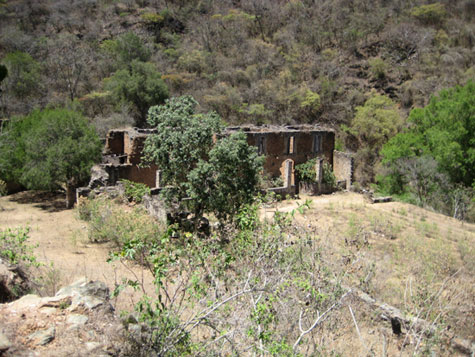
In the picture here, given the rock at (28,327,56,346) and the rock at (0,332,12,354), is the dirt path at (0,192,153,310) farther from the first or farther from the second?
the rock at (0,332,12,354)

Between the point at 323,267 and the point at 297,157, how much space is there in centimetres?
1692

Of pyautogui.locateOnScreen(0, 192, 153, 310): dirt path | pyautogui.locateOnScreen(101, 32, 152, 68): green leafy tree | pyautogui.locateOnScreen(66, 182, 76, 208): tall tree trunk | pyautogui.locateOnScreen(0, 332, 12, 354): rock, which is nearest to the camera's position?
pyautogui.locateOnScreen(0, 332, 12, 354): rock

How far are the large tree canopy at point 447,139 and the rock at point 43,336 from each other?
23567 millimetres

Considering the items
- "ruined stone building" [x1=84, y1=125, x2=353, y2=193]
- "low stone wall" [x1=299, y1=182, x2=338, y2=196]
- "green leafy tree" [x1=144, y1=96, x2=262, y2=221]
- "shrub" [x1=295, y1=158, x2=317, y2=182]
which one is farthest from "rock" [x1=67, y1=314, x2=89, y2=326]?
"shrub" [x1=295, y1=158, x2=317, y2=182]

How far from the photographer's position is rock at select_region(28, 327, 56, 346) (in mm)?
4340

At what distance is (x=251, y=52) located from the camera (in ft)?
145

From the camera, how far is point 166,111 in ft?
40.2

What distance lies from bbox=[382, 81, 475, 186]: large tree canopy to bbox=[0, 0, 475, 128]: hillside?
10.2 m

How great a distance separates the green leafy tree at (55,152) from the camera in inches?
683

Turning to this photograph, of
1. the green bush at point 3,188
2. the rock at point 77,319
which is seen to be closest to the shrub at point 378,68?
the green bush at point 3,188

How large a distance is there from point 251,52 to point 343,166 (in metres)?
24.0

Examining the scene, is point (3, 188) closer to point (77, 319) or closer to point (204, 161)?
point (204, 161)

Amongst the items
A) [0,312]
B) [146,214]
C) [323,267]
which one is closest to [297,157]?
[146,214]

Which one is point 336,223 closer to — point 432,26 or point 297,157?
point 297,157
